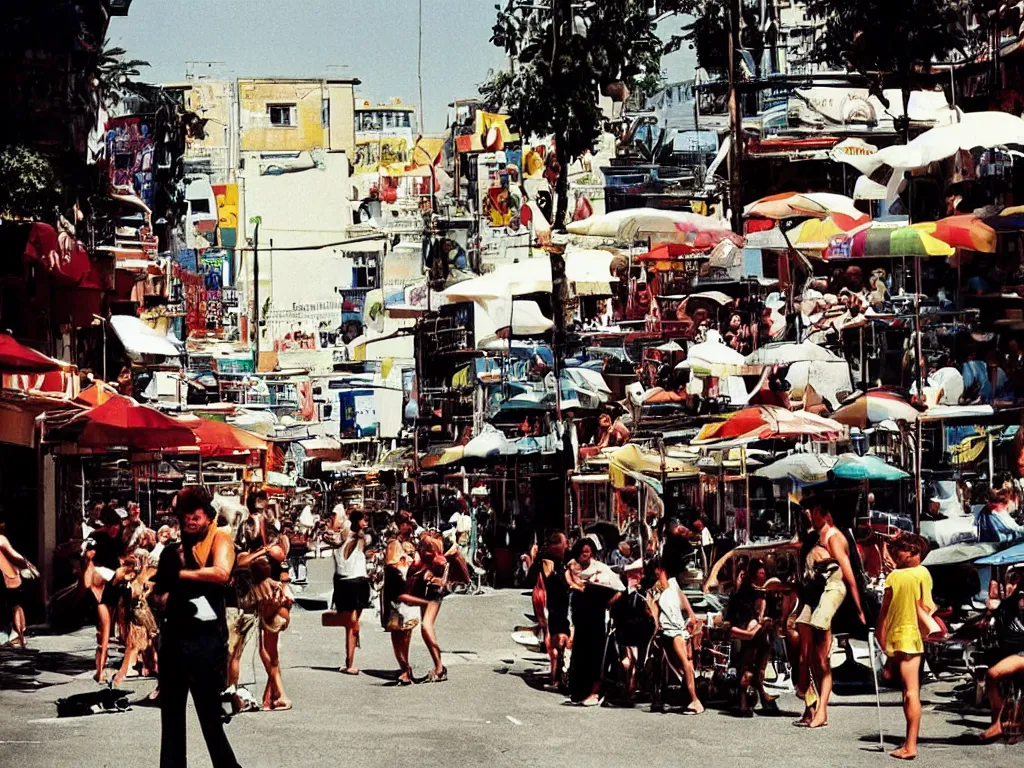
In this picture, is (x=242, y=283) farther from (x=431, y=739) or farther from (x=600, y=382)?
(x=431, y=739)

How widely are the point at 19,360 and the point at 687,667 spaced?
7.17 metres

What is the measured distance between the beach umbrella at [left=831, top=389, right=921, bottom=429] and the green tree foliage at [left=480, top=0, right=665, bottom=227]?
11565mm

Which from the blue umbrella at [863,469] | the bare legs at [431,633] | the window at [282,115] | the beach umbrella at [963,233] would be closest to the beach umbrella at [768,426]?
the blue umbrella at [863,469]

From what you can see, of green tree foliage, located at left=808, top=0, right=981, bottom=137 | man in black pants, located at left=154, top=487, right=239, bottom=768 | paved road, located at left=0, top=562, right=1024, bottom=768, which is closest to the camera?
man in black pants, located at left=154, top=487, right=239, bottom=768

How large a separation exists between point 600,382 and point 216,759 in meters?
30.2

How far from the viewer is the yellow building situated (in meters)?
87.9

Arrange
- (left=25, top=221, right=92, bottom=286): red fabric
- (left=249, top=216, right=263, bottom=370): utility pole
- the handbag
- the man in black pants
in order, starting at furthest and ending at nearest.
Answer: (left=249, top=216, right=263, bottom=370): utility pole → (left=25, top=221, right=92, bottom=286): red fabric → the handbag → the man in black pants

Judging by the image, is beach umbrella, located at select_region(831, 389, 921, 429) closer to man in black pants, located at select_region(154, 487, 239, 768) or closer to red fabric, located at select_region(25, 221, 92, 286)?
red fabric, located at select_region(25, 221, 92, 286)

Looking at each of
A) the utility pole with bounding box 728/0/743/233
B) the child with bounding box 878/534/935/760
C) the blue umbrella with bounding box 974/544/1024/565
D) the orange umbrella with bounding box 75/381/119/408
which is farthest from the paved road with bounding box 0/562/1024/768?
the utility pole with bounding box 728/0/743/233

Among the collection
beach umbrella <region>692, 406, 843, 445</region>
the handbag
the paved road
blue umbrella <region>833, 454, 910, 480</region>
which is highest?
beach umbrella <region>692, 406, 843, 445</region>

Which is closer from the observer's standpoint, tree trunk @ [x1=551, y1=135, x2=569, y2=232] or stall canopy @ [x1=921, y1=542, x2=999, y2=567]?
stall canopy @ [x1=921, y1=542, x2=999, y2=567]

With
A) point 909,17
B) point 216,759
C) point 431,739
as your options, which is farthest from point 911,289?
point 216,759

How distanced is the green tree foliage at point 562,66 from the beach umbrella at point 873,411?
37.9 feet

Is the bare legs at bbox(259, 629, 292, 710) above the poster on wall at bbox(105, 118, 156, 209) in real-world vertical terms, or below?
below
